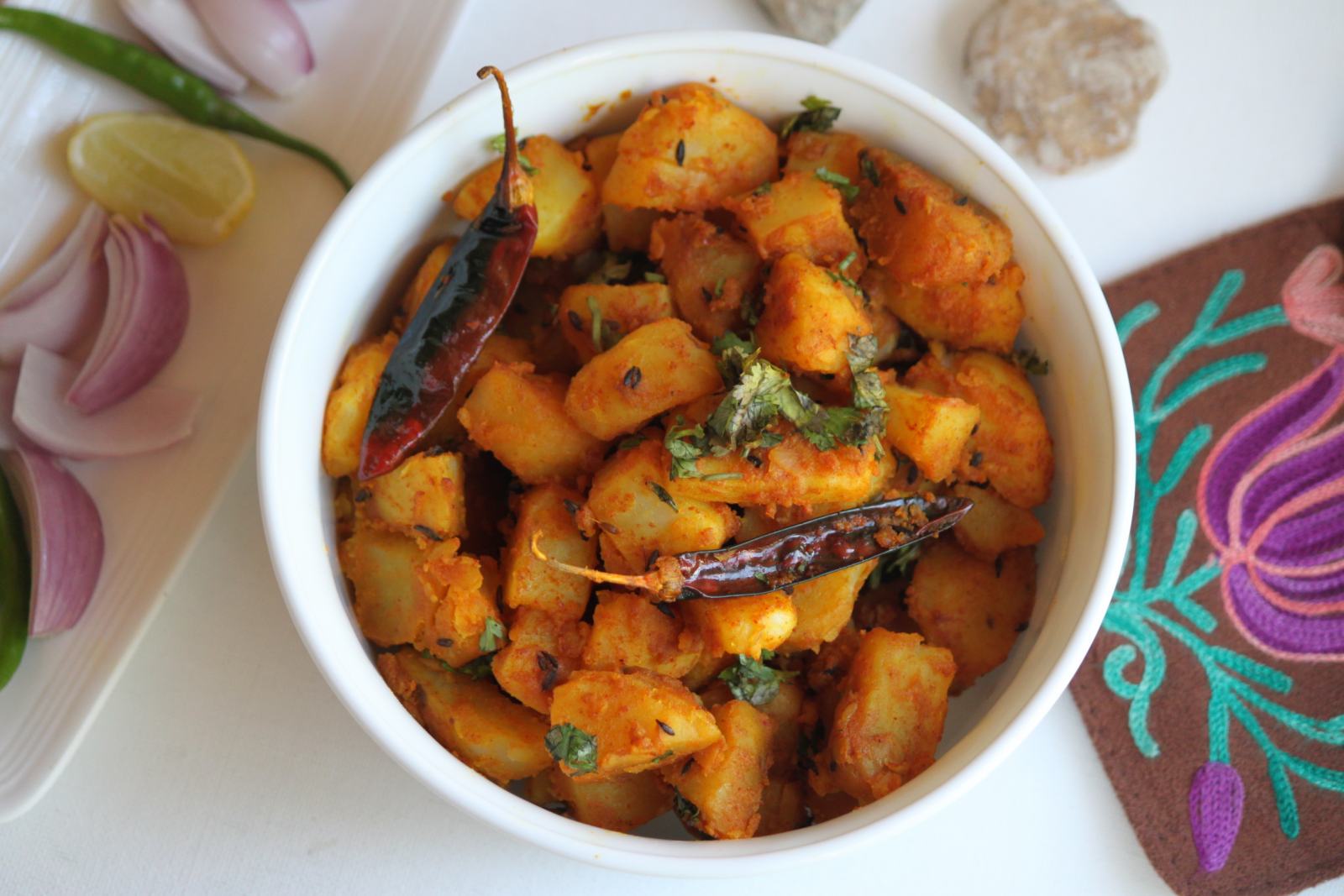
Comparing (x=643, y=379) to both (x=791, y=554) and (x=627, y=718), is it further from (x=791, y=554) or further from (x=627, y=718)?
(x=627, y=718)

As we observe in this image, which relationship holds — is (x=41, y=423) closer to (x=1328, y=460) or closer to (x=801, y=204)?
(x=801, y=204)

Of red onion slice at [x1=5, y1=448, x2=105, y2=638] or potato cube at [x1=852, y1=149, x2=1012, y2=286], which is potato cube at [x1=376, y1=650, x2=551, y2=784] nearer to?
red onion slice at [x1=5, y1=448, x2=105, y2=638]

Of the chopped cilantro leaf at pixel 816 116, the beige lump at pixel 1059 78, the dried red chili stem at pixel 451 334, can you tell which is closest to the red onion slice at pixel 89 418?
the dried red chili stem at pixel 451 334

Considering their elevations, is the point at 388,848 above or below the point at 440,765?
below

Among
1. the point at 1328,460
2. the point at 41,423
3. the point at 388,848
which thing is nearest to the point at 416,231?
the point at 41,423

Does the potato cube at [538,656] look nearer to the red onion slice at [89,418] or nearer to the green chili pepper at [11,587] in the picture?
the red onion slice at [89,418]

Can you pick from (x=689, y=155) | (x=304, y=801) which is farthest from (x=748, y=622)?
(x=304, y=801)
